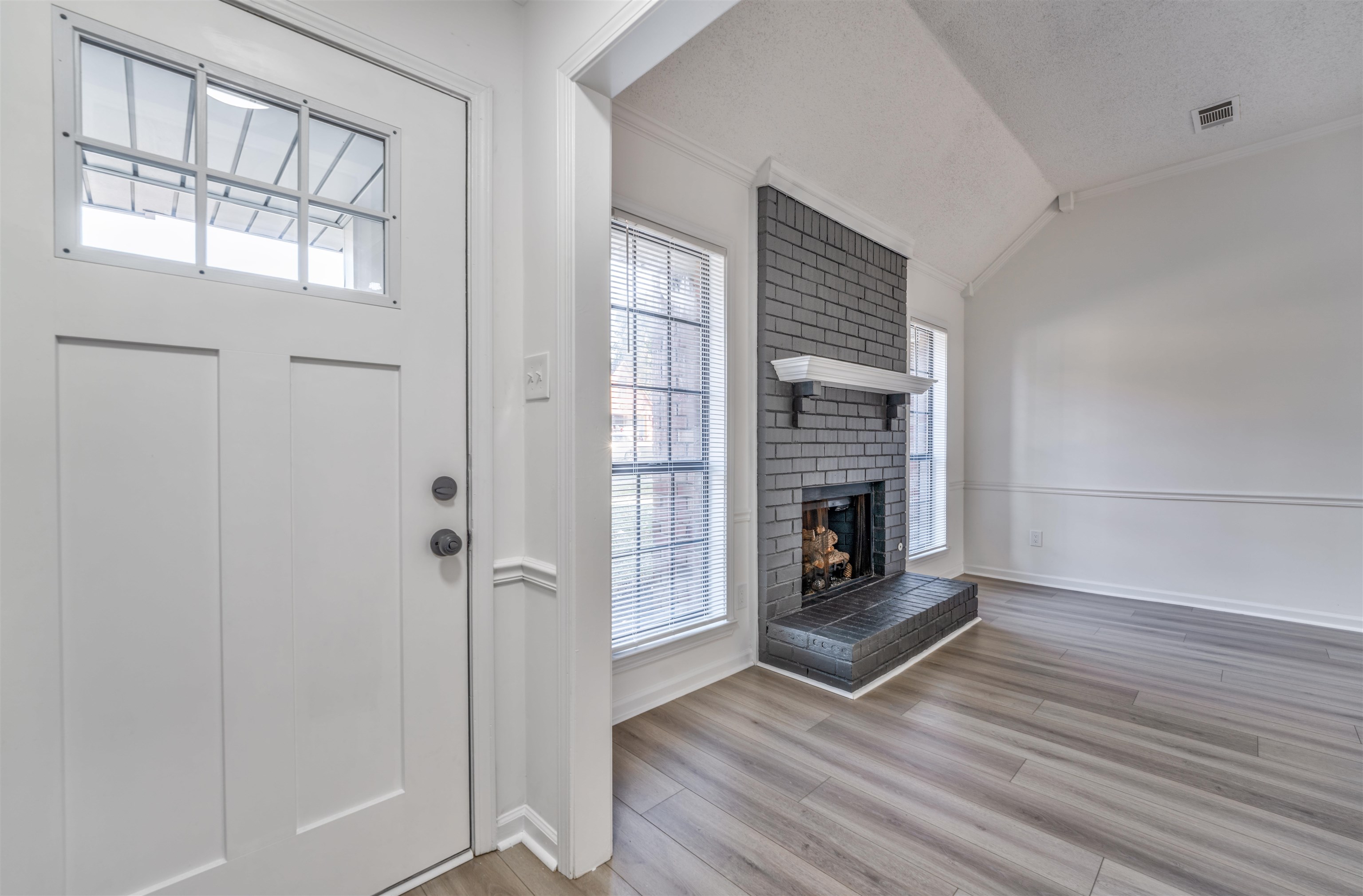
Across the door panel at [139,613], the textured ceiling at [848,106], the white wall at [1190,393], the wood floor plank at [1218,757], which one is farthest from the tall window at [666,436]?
the white wall at [1190,393]

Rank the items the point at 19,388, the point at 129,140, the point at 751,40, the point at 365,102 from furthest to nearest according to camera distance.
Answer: the point at 751,40
the point at 365,102
the point at 129,140
the point at 19,388

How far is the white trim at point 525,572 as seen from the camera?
156 cm

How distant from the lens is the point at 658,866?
1.54m

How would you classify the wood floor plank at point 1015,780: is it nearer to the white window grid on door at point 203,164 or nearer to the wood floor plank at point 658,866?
the wood floor plank at point 658,866

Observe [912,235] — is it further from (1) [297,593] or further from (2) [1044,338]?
(1) [297,593]

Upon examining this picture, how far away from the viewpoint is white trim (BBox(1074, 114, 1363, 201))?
3.54 meters

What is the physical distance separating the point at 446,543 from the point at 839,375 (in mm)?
2198

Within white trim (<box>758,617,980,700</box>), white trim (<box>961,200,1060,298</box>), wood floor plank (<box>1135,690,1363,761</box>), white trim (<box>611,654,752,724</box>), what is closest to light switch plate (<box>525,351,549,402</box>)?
white trim (<box>611,654,752,724</box>)

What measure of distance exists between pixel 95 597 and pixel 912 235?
4.35 m

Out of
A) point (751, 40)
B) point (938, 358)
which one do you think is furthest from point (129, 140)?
point (938, 358)

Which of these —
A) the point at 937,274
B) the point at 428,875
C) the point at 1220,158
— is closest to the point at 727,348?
the point at 428,875

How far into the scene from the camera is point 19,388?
102 centimetres

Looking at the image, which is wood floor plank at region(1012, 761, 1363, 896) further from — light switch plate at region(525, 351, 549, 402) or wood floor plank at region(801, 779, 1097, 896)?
light switch plate at region(525, 351, 549, 402)

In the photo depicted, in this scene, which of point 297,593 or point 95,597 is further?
point 297,593
